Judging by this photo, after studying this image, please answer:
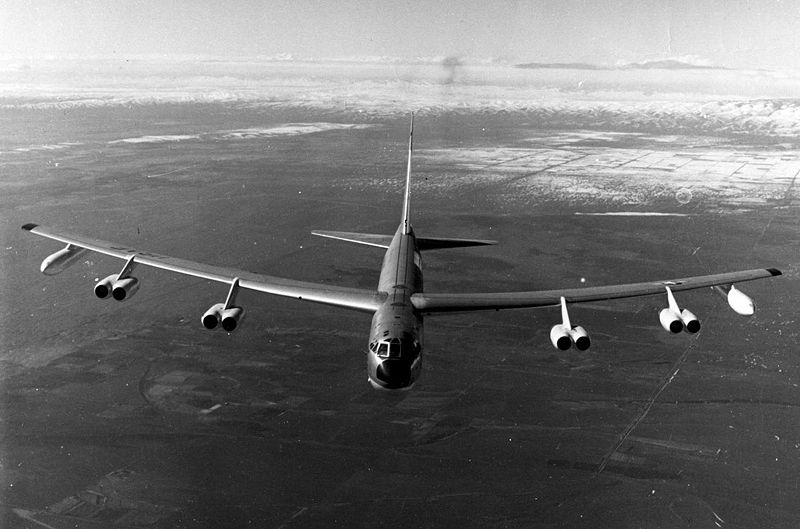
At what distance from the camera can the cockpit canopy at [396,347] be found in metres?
27.9

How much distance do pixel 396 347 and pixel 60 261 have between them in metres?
21.7

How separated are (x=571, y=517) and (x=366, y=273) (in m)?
35.0

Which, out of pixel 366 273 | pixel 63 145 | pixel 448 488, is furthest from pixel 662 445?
pixel 63 145

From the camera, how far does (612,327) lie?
4616 cm

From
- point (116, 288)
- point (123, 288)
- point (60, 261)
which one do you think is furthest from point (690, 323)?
point (60, 261)

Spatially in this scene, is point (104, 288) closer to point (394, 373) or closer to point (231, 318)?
point (231, 318)

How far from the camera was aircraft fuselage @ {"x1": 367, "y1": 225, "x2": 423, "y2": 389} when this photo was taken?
27.9m

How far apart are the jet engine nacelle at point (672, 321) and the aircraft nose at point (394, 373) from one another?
42.3 feet

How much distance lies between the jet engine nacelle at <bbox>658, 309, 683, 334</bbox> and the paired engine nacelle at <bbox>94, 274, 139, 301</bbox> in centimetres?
2729

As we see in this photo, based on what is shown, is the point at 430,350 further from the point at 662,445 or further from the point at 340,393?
the point at 662,445

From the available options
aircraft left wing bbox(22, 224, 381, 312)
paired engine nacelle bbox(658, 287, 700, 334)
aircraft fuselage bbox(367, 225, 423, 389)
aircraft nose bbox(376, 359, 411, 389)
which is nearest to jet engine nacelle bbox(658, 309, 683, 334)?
paired engine nacelle bbox(658, 287, 700, 334)

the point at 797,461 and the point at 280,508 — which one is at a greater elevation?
the point at 797,461

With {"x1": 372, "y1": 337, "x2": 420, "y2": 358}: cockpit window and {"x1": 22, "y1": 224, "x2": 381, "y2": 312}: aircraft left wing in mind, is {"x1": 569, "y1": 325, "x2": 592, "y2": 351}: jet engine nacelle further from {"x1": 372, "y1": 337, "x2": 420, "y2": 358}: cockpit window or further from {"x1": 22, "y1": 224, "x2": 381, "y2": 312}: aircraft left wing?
{"x1": 22, "y1": 224, "x2": 381, "y2": 312}: aircraft left wing

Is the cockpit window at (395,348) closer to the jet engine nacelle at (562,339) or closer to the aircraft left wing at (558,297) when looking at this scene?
the aircraft left wing at (558,297)
